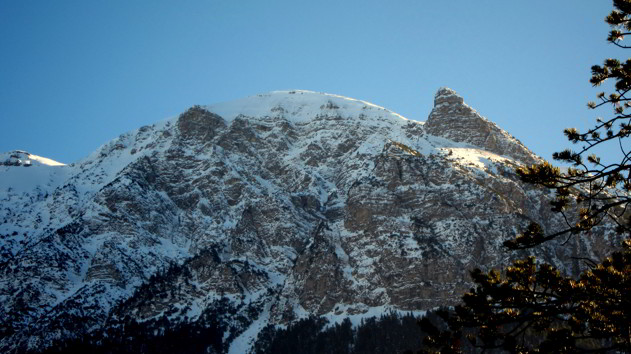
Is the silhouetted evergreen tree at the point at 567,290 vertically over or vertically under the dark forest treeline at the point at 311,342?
under

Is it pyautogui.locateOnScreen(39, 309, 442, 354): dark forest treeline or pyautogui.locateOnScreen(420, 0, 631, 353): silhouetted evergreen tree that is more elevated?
pyautogui.locateOnScreen(39, 309, 442, 354): dark forest treeline

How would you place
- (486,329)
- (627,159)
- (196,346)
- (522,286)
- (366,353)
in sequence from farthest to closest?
(196,346)
(366,353)
(522,286)
(486,329)
(627,159)

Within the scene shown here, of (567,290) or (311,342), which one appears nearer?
(567,290)

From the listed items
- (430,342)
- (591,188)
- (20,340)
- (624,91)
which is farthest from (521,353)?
(20,340)

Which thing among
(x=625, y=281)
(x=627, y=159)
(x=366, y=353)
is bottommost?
(x=625, y=281)

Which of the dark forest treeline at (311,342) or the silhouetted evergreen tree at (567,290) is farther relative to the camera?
the dark forest treeline at (311,342)

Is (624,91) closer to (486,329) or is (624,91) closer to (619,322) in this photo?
(619,322)

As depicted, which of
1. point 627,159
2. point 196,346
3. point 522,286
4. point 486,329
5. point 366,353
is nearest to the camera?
point 627,159

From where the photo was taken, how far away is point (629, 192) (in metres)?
13.8

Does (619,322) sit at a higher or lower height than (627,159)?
lower

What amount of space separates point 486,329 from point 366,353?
16267 centimetres

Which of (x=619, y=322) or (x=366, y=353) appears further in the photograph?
(x=366, y=353)

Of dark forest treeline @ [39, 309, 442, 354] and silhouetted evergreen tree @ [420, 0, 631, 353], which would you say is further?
dark forest treeline @ [39, 309, 442, 354]

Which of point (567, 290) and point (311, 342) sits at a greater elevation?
point (311, 342)
